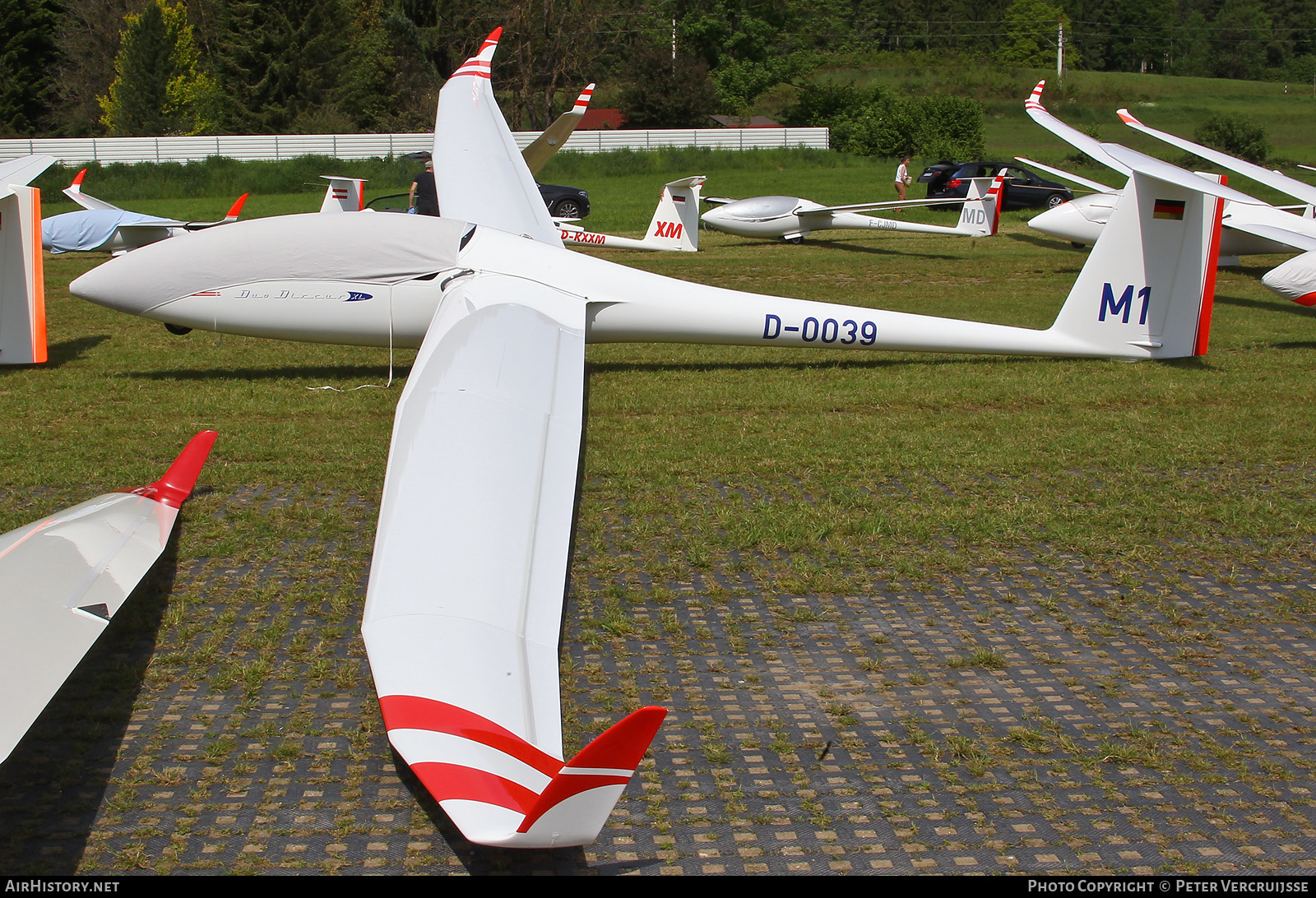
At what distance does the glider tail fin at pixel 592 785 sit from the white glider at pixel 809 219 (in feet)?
63.3

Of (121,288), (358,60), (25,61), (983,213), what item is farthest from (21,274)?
(25,61)

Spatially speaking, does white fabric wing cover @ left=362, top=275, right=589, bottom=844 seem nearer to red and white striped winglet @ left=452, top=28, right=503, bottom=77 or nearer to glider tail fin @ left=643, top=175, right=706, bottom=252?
red and white striped winglet @ left=452, top=28, right=503, bottom=77

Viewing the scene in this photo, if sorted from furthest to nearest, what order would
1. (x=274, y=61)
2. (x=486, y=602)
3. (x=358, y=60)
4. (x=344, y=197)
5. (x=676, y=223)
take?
(x=358, y=60) → (x=274, y=61) → (x=676, y=223) → (x=344, y=197) → (x=486, y=602)

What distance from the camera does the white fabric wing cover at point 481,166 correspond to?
33.6 feet

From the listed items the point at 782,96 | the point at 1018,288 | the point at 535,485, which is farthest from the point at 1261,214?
the point at 782,96

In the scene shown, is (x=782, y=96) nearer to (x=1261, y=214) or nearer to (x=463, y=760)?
(x=1261, y=214)

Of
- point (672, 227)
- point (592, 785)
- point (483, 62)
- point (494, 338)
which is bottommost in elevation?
point (592, 785)

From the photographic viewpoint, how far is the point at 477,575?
12.2 feet

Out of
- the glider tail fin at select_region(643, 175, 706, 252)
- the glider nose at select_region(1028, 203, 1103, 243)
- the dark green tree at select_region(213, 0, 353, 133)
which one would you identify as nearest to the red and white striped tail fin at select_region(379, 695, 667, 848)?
the glider tail fin at select_region(643, 175, 706, 252)

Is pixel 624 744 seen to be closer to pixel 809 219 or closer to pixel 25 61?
pixel 809 219

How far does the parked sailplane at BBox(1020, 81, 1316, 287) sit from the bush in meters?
21.7

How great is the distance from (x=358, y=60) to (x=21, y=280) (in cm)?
5803

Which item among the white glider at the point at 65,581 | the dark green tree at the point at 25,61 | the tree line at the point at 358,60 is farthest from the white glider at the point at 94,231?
the dark green tree at the point at 25,61

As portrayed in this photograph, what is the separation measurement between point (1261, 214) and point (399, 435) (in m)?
16.0
